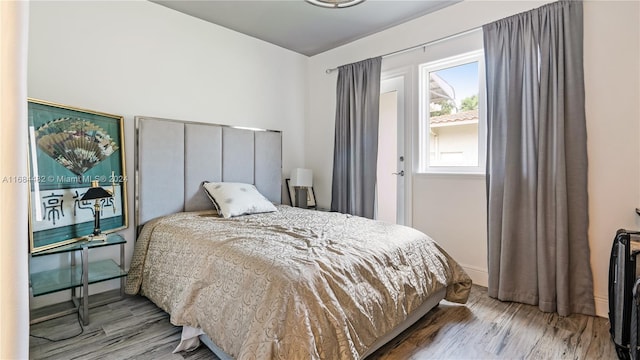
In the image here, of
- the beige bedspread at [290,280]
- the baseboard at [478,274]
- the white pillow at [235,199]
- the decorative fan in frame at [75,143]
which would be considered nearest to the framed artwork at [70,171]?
the decorative fan in frame at [75,143]

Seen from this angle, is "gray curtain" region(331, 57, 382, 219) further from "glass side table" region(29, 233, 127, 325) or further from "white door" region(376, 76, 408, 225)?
"glass side table" region(29, 233, 127, 325)

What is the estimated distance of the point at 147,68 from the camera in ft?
9.46

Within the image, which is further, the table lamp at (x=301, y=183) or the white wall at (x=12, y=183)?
the table lamp at (x=301, y=183)

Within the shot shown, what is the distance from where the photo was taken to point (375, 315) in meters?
1.61

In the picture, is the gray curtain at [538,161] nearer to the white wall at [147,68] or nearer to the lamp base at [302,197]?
the lamp base at [302,197]

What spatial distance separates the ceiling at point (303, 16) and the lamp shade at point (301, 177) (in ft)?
5.23

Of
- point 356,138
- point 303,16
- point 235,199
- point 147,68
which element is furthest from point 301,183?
point 147,68

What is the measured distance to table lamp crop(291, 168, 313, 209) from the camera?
381 centimetres

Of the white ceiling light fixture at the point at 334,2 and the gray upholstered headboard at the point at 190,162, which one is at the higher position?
the white ceiling light fixture at the point at 334,2

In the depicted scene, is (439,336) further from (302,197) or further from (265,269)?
(302,197)

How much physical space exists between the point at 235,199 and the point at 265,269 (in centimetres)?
152

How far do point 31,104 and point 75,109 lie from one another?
29 cm

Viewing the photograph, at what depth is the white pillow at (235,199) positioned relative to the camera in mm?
2797

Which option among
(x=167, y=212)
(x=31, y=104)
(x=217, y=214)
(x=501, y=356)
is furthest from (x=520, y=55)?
(x=31, y=104)
